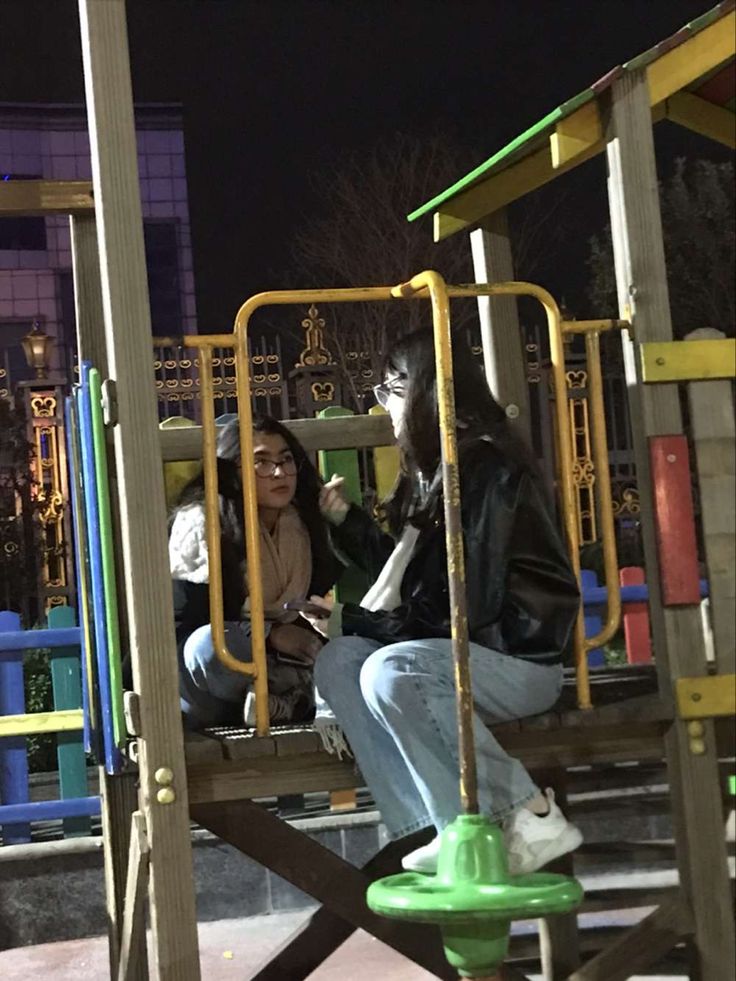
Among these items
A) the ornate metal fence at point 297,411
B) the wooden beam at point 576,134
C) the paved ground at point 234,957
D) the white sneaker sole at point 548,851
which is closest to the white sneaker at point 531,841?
the white sneaker sole at point 548,851

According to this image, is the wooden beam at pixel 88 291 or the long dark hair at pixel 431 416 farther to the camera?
the wooden beam at pixel 88 291

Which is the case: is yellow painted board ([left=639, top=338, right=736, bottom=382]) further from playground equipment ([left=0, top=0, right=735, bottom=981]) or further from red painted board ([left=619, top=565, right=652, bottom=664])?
red painted board ([left=619, top=565, right=652, bottom=664])

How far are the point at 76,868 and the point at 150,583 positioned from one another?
2795 millimetres

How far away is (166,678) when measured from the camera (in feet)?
9.56

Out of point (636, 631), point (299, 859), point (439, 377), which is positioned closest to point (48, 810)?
point (299, 859)

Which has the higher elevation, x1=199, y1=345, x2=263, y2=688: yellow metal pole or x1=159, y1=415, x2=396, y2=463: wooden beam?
x1=159, y1=415, x2=396, y2=463: wooden beam

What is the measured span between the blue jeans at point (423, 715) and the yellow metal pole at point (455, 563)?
0.35 ft

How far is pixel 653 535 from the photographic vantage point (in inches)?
125

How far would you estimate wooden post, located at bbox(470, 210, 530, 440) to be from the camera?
4.07 m

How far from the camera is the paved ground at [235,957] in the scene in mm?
4586

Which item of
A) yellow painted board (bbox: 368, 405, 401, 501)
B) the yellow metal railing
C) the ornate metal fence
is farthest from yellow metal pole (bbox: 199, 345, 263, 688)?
the ornate metal fence

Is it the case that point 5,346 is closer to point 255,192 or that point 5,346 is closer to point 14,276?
point 14,276

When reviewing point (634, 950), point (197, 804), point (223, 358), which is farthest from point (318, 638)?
point (223, 358)

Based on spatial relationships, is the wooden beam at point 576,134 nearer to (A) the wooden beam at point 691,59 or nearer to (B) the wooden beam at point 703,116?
(A) the wooden beam at point 691,59
